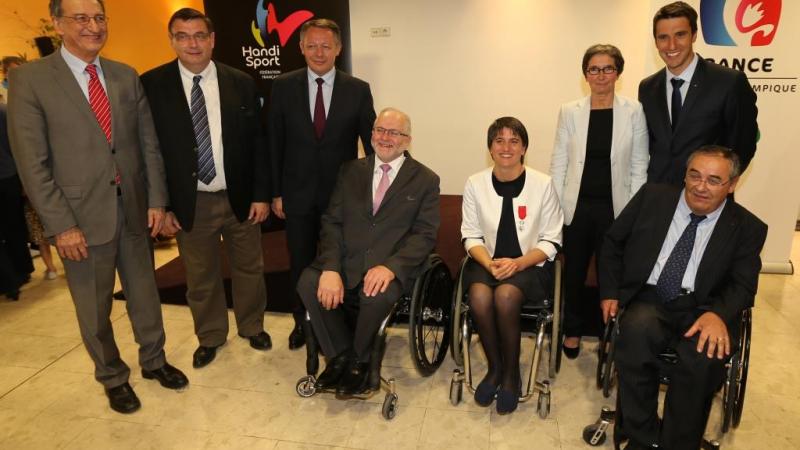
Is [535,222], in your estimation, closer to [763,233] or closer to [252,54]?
[763,233]

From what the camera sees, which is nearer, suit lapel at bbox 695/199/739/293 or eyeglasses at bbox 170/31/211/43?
suit lapel at bbox 695/199/739/293

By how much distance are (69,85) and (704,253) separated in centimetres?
269

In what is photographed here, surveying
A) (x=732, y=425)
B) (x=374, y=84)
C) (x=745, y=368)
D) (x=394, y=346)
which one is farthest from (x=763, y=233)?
(x=374, y=84)

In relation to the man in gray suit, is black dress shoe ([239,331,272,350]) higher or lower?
lower

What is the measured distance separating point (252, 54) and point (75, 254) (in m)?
Answer: 3.09

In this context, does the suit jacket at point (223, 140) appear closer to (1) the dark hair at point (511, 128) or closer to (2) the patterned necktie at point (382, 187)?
(2) the patterned necktie at point (382, 187)

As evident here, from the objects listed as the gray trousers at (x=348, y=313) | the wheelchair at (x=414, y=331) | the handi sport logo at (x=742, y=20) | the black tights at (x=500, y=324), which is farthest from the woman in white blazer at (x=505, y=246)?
the handi sport logo at (x=742, y=20)

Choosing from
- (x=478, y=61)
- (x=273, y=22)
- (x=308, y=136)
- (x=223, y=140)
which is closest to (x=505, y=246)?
(x=308, y=136)

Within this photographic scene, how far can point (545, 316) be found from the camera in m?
2.47

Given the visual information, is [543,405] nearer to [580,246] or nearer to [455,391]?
[455,391]

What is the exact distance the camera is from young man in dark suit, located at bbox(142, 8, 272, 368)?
2.59m

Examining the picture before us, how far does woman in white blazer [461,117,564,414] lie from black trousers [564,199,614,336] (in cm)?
17

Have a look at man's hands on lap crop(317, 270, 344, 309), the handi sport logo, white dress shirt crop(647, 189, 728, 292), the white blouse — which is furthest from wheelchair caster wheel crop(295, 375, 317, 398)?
the handi sport logo

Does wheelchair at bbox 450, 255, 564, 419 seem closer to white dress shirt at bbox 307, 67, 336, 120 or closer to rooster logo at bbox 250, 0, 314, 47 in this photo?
white dress shirt at bbox 307, 67, 336, 120
